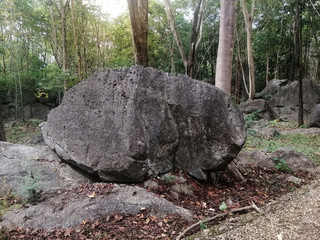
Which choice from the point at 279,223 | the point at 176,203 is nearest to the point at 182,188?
the point at 176,203

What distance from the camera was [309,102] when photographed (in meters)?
14.4

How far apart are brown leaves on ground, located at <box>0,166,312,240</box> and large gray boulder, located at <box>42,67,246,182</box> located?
0.34m

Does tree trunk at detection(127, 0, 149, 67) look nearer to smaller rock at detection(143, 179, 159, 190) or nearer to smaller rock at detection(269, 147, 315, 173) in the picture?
smaller rock at detection(143, 179, 159, 190)

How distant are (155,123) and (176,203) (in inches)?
52.4

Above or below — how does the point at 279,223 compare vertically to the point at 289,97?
below

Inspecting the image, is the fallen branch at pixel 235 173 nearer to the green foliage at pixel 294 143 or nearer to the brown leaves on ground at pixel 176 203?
the brown leaves on ground at pixel 176 203

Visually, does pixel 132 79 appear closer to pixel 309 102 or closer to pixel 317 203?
pixel 317 203

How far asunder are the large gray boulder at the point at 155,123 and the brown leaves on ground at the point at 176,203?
1.12 feet

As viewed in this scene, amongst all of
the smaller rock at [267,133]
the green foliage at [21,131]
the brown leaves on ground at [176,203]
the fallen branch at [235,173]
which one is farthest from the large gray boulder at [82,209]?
the green foliage at [21,131]

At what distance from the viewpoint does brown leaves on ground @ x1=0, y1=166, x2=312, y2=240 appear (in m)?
2.81

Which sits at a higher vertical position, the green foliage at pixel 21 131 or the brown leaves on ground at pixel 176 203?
the brown leaves on ground at pixel 176 203

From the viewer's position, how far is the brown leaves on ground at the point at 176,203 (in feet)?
9.23

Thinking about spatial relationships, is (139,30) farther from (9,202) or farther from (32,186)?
(9,202)

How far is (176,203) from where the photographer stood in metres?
3.53
